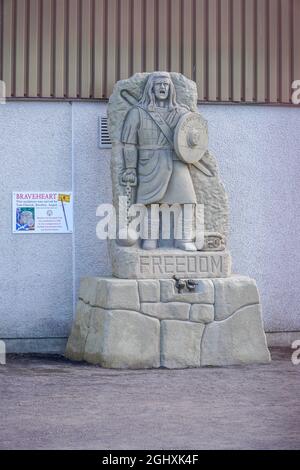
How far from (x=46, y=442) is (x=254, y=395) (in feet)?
7.37

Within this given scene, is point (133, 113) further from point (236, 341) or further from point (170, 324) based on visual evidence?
point (236, 341)

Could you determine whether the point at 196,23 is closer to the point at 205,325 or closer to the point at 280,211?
the point at 280,211

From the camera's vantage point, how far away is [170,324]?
8742mm

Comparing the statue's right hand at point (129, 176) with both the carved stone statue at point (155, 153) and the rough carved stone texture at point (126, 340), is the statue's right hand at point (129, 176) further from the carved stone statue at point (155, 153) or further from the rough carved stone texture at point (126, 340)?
the rough carved stone texture at point (126, 340)

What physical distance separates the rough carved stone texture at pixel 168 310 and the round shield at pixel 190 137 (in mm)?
1429

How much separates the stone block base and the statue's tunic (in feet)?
2.93

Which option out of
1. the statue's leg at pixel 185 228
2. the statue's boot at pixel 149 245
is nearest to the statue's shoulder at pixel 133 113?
the statue's leg at pixel 185 228

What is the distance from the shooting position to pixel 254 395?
24.0 ft

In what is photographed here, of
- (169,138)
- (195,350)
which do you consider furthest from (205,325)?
(169,138)

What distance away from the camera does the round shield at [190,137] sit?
903 cm

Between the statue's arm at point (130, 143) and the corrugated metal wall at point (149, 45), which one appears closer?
the statue's arm at point (130, 143)

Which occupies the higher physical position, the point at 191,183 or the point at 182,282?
the point at 191,183

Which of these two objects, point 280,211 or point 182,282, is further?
point 280,211

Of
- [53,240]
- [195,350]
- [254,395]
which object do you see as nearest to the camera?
[254,395]
